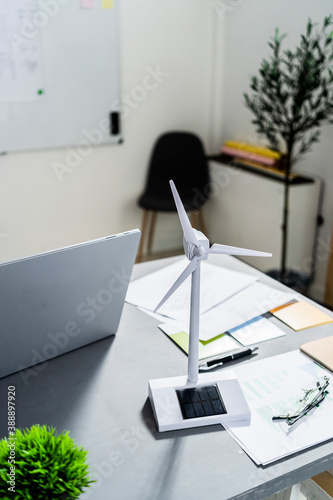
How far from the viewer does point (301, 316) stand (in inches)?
53.2

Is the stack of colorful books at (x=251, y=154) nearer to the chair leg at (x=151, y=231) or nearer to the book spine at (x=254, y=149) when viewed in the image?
the book spine at (x=254, y=149)

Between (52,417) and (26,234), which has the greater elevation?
(52,417)

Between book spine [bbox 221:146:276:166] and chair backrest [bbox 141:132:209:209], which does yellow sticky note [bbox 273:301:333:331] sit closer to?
book spine [bbox 221:146:276:166]

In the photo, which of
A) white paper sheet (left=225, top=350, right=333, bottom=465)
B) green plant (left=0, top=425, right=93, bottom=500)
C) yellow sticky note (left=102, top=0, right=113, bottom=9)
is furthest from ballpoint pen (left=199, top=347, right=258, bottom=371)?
yellow sticky note (left=102, top=0, right=113, bottom=9)

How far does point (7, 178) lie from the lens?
10.7ft

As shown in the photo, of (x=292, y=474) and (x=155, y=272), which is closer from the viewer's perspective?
(x=292, y=474)

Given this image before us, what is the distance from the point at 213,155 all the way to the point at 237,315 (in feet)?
8.80

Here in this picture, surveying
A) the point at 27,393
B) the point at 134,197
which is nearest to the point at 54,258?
the point at 27,393

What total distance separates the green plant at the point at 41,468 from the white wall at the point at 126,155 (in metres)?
2.78

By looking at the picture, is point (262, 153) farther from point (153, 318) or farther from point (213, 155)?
point (153, 318)

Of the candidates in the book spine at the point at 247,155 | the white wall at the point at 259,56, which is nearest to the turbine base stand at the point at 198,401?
the white wall at the point at 259,56

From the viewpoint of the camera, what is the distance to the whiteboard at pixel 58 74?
118 inches

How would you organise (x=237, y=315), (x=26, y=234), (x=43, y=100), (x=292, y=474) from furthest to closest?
1. (x=26, y=234)
2. (x=43, y=100)
3. (x=237, y=315)
4. (x=292, y=474)

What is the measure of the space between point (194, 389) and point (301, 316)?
18.9 inches
